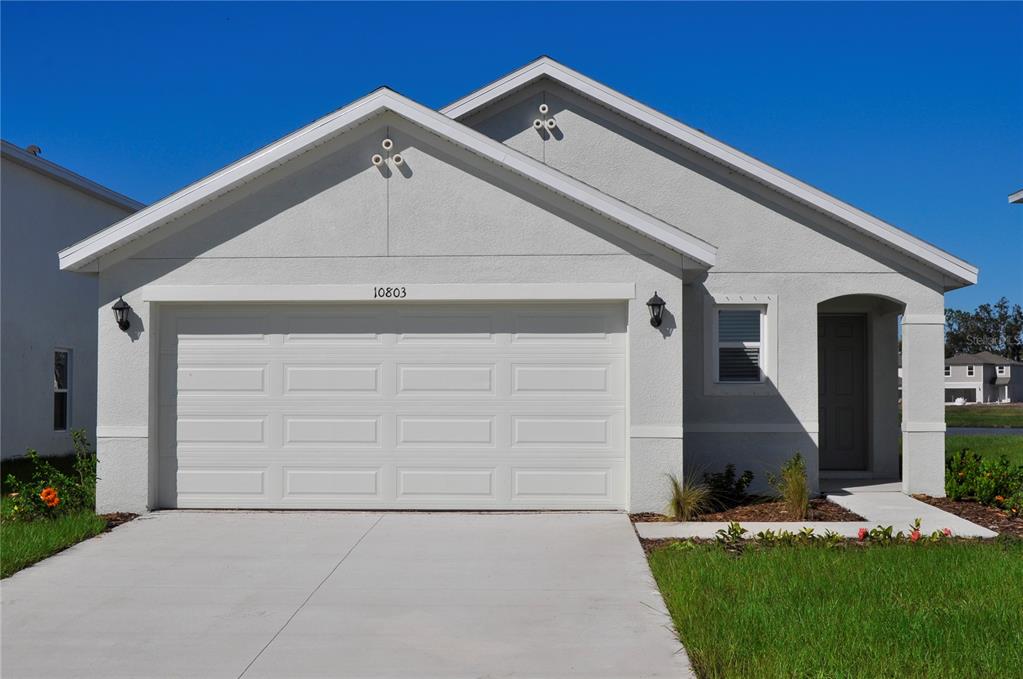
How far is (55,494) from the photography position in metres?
10.6

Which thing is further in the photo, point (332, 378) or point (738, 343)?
point (738, 343)

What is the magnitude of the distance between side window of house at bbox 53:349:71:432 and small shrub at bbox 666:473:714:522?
1301 cm

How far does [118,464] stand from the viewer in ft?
36.0

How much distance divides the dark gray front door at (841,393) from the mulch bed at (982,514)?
7.01 ft

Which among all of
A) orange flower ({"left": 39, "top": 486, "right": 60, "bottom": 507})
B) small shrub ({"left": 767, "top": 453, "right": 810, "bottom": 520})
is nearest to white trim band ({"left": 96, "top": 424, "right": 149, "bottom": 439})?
orange flower ({"left": 39, "top": 486, "right": 60, "bottom": 507})

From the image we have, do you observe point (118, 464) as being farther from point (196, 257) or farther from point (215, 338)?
point (196, 257)

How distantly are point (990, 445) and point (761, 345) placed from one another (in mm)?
12474

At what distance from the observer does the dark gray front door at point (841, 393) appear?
14.5 meters

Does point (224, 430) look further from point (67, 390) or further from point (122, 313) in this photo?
point (67, 390)

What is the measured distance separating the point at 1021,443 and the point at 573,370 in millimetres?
16514

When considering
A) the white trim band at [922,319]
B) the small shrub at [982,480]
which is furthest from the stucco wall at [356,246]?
the small shrub at [982,480]

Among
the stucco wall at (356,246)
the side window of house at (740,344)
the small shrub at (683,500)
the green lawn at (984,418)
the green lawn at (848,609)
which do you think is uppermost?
the stucco wall at (356,246)

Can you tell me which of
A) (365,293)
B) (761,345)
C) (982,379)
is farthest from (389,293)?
(982,379)

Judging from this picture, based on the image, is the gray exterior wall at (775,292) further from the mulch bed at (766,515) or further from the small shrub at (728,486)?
the mulch bed at (766,515)
